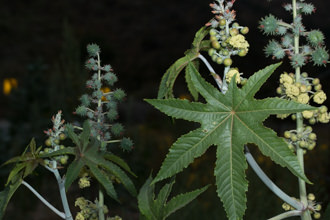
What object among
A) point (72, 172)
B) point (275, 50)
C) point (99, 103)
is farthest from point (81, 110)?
point (275, 50)

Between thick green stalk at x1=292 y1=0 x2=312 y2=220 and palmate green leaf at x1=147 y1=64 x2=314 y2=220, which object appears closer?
palmate green leaf at x1=147 y1=64 x2=314 y2=220

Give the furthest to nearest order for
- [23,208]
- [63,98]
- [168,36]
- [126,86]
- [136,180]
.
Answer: [168,36]
[126,86]
[63,98]
[23,208]
[136,180]

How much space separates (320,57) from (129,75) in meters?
14.1

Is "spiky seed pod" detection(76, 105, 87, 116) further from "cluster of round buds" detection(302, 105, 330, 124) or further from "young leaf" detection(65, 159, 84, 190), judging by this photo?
"cluster of round buds" detection(302, 105, 330, 124)

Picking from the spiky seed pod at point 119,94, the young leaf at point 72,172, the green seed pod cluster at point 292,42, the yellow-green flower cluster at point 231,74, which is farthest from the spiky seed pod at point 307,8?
the young leaf at point 72,172

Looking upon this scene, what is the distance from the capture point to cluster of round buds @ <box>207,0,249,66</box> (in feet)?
2.84

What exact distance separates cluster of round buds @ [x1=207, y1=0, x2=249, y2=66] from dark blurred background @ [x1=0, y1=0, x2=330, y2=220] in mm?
218

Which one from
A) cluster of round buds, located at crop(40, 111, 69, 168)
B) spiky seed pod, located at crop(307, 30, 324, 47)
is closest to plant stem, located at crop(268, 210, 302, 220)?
→ spiky seed pod, located at crop(307, 30, 324, 47)

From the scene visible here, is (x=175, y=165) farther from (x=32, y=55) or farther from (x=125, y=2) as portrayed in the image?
(x=125, y=2)

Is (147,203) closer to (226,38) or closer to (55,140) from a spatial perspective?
(55,140)

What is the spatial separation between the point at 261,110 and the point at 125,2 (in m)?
21.9

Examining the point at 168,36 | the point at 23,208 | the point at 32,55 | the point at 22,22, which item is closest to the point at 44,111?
the point at 23,208

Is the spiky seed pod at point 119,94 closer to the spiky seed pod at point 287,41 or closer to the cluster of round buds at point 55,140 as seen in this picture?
the cluster of round buds at point 55,140

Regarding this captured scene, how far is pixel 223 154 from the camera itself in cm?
80
